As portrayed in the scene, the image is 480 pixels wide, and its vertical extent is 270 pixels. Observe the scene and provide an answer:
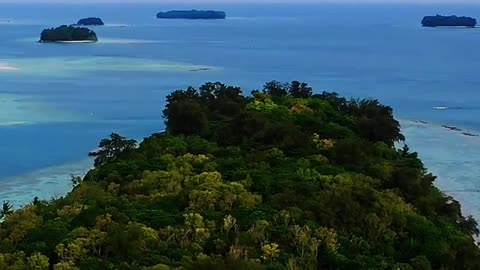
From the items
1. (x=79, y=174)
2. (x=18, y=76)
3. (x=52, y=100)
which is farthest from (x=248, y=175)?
(x=18, y=76)

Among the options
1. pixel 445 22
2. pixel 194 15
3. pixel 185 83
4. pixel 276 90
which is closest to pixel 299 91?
pixel 276 90

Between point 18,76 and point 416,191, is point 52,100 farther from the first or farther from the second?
point 416,191

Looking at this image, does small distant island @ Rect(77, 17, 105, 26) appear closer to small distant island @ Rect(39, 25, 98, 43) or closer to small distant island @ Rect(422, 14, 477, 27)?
small distant island @ Rect(39, 25, 98, 43)

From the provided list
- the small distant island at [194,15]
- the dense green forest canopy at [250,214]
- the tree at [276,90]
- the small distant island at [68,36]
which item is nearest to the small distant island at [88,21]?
the small distant island at [68,36]

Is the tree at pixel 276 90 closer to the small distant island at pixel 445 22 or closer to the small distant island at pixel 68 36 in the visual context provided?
the small distant island at pixel 68 36

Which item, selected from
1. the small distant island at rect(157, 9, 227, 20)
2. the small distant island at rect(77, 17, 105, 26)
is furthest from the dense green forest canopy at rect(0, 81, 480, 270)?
the small distant island at rect(157, 9, 227, 20)

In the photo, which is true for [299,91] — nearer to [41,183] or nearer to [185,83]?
[41,183]
